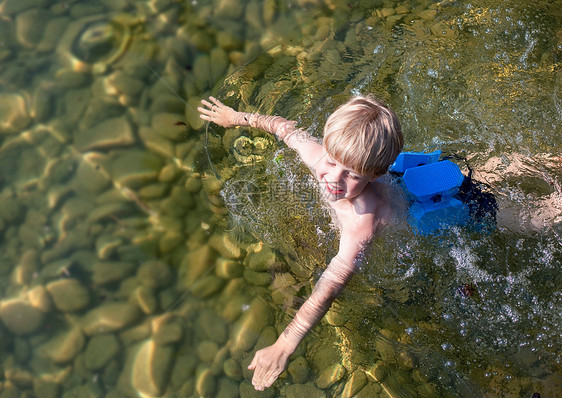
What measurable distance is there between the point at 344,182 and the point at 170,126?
166 centimetres

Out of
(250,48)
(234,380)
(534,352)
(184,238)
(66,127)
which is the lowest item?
(234,380)

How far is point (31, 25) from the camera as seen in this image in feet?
12.0

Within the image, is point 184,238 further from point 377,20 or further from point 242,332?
point 377,20

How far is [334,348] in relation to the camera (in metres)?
3.03

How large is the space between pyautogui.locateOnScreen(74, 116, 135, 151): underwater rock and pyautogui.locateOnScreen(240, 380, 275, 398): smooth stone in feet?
6.21

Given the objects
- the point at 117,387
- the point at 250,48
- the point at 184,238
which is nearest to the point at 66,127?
the point at 184,238

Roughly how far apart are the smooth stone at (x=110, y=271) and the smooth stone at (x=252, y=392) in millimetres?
1061

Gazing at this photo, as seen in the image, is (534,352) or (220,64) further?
(220,64)

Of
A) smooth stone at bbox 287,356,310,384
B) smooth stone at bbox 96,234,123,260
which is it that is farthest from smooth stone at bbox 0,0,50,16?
smooth stone at bbox 287,356,310,384

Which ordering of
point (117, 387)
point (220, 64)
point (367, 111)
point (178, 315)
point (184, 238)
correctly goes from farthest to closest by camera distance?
point (220, 64) → point (184, 238) → point (178, 315) → point (117, 387) → point (367, 111)

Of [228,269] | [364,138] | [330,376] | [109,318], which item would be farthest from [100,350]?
[364,138]

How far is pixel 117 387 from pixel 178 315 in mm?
550

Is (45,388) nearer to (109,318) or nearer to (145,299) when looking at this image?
(109,318)

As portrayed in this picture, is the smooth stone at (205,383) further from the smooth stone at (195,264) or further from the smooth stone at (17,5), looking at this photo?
the smooth stone at (17,5)
